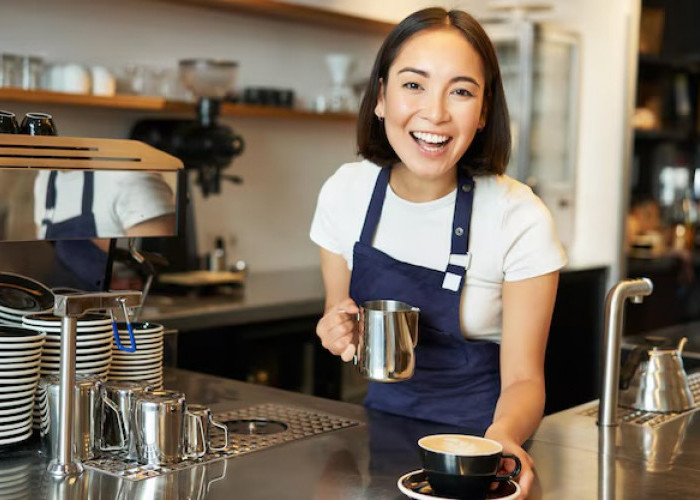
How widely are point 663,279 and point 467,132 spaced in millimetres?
4358

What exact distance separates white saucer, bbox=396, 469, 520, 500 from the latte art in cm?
6

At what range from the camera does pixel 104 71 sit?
3480 mm

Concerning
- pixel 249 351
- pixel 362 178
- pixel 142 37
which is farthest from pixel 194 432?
pixel 142 37

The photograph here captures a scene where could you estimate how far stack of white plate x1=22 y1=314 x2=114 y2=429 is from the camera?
5.70ft

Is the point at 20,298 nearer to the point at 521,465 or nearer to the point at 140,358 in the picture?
the point at 140,358

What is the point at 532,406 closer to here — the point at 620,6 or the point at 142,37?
the point at 142,37

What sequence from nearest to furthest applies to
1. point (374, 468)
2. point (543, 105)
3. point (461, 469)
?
1. point (461, 469)
2. point (374, 468)
3. point (543, 105)

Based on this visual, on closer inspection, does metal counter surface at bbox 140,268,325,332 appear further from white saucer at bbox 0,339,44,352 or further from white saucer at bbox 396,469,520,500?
white saucer at bbox 396,469,520,500

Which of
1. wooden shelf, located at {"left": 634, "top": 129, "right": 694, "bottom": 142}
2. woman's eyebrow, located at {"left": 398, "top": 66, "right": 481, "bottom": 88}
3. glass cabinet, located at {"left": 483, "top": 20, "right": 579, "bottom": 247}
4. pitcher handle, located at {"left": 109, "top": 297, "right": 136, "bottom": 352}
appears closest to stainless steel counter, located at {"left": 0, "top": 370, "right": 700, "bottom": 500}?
pitcher handle, located at {"left": 109, "top": 297, "right": 136, "bottom": 352}

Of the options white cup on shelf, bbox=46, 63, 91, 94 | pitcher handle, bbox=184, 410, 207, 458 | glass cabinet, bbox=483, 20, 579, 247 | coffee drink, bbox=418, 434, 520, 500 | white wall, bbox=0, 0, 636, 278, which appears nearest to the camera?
coffee drink, bbox=418, 434, 520, 500

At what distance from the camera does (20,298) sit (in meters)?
1.92

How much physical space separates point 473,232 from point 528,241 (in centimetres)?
12

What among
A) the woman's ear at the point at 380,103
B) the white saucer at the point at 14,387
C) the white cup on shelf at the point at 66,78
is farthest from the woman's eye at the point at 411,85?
the white cup on shelf at the point at 66,78

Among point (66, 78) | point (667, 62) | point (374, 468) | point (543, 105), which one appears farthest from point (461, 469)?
point (667, 62)
